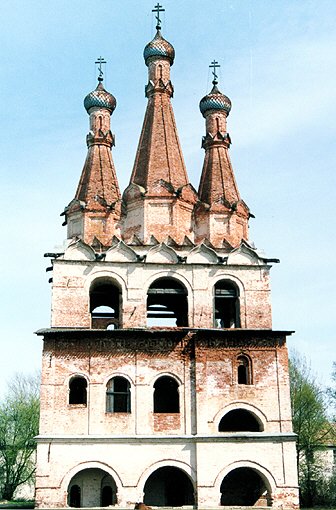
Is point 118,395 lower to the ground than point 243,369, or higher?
lower

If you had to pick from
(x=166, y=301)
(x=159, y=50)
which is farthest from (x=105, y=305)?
(x=159, y=50)

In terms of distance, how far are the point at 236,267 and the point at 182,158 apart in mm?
4665

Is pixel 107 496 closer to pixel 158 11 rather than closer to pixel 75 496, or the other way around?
pixel 75 496

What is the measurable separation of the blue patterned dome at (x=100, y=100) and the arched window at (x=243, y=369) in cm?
1055

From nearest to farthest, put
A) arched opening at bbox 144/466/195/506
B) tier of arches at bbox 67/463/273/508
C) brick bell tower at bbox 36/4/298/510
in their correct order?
brick bell tower at bbox 36/4/298/510 → tier of arches at bbox 67/463/273/508 → arched opening at bbox 144/466/195/506

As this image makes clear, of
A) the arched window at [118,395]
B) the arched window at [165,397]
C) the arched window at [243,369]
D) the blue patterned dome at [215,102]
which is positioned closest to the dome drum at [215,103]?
the blue patterned dome at [215,102]

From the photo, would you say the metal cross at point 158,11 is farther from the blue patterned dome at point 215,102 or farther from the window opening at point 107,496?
the window opening at point 107,496

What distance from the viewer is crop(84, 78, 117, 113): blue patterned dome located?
2570cm

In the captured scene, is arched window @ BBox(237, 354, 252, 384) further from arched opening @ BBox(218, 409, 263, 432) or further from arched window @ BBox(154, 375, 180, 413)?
arched window @ BBox(154, 375, 180, 413)

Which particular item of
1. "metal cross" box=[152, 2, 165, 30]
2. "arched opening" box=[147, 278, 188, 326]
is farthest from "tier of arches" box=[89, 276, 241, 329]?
"metal cross" box=[152, 2, 165, 30]

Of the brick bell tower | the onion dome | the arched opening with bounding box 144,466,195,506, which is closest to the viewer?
the brick bell tower

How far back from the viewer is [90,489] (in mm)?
20391

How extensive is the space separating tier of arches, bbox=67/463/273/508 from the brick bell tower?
32 millimetres

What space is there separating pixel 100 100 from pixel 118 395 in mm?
10598
